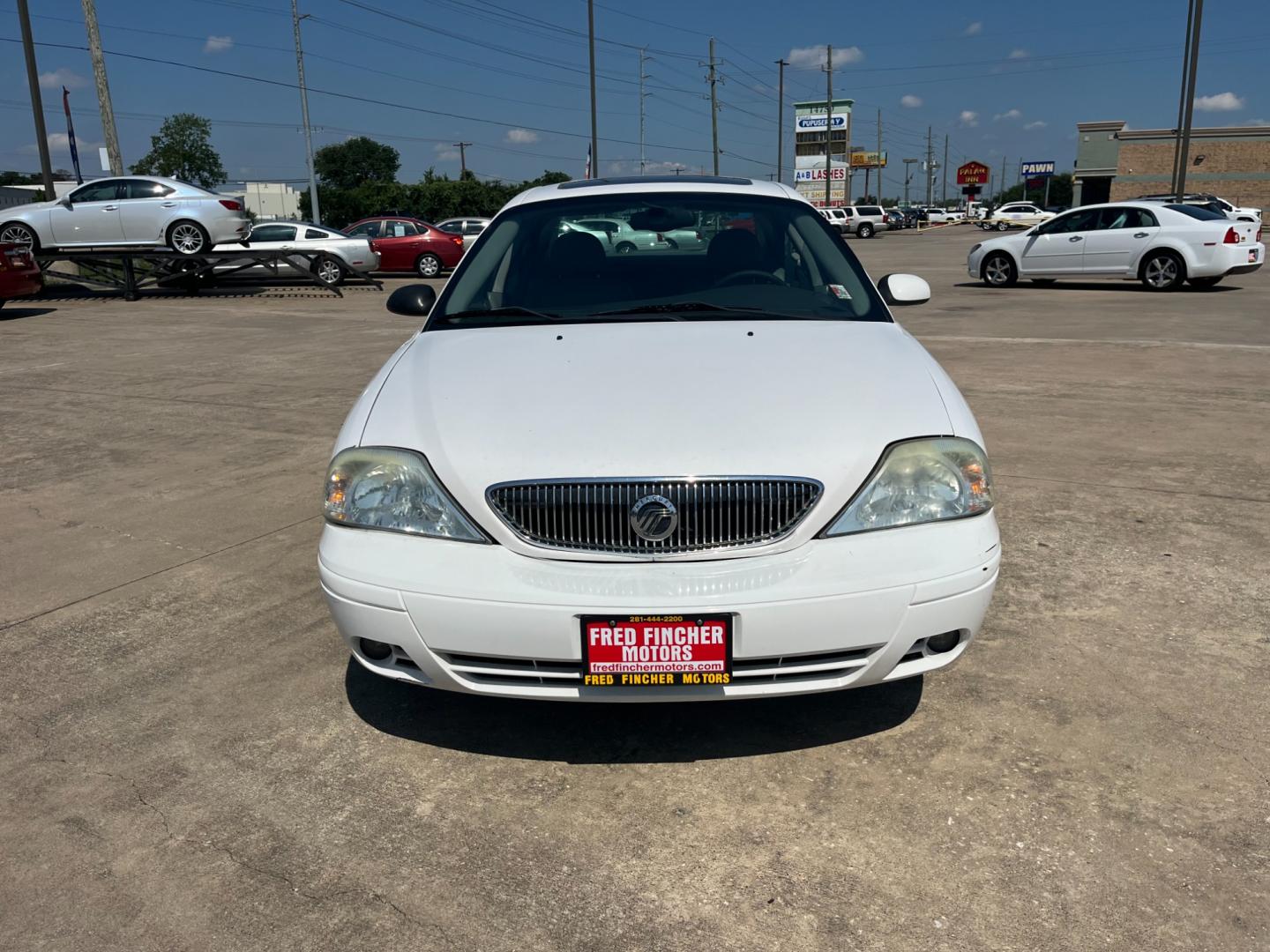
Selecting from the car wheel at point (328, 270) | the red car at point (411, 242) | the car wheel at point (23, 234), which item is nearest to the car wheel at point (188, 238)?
the car wheel at point (23, 234)

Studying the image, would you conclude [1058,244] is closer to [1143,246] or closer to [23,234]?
[1143,246]

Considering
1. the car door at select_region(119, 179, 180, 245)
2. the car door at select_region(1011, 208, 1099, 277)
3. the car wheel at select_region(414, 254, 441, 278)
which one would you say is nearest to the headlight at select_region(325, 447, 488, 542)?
the car door at select_region(1011, 208, 1099, 277)

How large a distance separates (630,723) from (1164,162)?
81.8 m

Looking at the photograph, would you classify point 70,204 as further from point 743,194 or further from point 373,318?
point 743,194

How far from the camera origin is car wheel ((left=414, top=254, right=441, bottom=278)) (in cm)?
2423

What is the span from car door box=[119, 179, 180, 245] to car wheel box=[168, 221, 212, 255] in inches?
8.4

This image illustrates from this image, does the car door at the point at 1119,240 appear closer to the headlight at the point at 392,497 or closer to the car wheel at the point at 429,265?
the car wheel at the point at 429,265

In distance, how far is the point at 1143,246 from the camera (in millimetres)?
16422

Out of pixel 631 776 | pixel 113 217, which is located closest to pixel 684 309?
pixel 631 776

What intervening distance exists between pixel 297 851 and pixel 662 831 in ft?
2.94

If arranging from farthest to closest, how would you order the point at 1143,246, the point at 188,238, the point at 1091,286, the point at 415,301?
the point at 188,238
the point at 1091,286
the point at 1143,246
the point at 415,301

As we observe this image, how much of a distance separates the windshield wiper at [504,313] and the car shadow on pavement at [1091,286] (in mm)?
15740

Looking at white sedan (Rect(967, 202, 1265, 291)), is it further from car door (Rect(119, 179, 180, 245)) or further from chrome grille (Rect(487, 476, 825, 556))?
chrome grille (Rect(487, 476, 825, 556))

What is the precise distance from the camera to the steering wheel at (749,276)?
3820 mm
